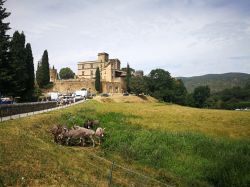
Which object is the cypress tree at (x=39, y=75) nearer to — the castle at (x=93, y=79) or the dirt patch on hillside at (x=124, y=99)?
the castle at (x=93, y=79)

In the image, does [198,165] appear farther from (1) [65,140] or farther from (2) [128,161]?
(1) [65,140]

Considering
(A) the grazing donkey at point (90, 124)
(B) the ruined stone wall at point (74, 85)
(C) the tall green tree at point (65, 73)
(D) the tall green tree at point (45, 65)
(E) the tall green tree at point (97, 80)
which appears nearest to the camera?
(A) the grazing donkey at point (90, 124)

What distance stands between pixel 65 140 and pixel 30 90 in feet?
167

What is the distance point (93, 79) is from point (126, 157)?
367 feet

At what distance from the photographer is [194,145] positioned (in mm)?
30094

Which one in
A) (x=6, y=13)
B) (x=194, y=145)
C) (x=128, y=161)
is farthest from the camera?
(x=6, y=13)

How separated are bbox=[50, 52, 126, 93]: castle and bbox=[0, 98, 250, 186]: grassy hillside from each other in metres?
94.8

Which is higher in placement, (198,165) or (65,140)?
(65,140)

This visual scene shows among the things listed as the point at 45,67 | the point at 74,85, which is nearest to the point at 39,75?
the point at 45,67

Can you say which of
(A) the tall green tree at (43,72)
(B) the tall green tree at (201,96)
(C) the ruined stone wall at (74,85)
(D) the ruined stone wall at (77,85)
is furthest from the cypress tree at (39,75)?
(B) the tall green tree at (201,96)

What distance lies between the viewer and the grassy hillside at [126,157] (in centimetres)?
1639

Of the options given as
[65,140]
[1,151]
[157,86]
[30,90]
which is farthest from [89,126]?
[157,86]

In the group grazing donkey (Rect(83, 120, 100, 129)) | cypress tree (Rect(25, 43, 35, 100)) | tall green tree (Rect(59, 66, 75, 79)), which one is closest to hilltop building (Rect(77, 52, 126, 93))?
tall green tree (Rect(59, 66, 75, 79))

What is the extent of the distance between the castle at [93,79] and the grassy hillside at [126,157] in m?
94.8
